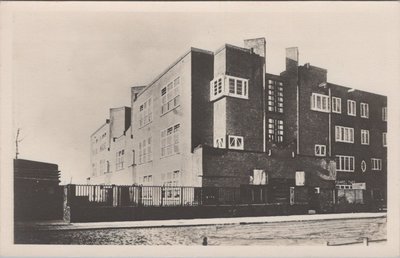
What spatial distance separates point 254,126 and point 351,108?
81.0 inches

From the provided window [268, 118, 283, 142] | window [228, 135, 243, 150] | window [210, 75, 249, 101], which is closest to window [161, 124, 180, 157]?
window [210, 75, 249, 101]

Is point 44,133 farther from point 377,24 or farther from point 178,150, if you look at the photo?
point 377,24

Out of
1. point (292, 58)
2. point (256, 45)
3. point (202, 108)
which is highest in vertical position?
point (256, 45)

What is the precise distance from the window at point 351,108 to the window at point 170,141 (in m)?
3.50

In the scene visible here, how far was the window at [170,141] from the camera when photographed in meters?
10.7

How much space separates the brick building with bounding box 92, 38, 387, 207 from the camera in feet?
31.0

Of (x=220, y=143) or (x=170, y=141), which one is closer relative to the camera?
(x=220, y=143)

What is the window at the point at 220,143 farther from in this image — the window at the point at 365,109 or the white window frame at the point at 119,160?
the window at the point at 365,109

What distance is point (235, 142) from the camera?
32.9 ft

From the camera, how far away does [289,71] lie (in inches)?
384

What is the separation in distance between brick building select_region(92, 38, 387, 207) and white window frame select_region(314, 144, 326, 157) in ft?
0.06

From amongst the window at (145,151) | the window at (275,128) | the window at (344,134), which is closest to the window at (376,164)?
the window at (344,134)

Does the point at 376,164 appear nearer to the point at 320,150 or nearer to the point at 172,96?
the point at 320,150

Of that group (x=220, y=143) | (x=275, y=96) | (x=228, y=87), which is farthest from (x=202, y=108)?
(x=275, y=96)
